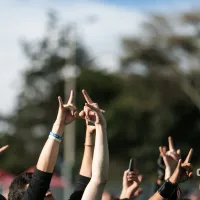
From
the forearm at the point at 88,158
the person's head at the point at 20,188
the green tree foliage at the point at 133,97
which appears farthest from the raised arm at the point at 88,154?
the green tree foliage at the point at 133,97

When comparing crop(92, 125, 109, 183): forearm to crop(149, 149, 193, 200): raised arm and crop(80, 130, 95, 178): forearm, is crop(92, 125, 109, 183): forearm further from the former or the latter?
crop(80, 130, 95, 178): forearm

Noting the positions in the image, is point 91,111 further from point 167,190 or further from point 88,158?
point 88,158

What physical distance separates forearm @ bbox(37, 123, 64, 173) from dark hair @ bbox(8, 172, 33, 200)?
411 mm

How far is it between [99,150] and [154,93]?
146 feet

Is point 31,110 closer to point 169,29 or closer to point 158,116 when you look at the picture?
point 158,116

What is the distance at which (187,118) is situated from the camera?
5112cm

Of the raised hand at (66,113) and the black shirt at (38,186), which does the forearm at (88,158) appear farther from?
the black shirt at (38,186)

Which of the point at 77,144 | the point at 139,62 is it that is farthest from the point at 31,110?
the point at 139,62

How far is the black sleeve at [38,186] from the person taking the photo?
4949 mm

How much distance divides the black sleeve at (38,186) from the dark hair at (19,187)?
393 mm

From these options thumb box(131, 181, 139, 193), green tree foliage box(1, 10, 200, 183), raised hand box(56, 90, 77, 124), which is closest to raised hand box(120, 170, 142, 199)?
thumb box(131, 181, 139, 193)

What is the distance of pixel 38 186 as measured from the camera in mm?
4953

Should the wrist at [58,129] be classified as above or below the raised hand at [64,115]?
below

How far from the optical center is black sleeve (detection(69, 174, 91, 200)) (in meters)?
A: 5.66
